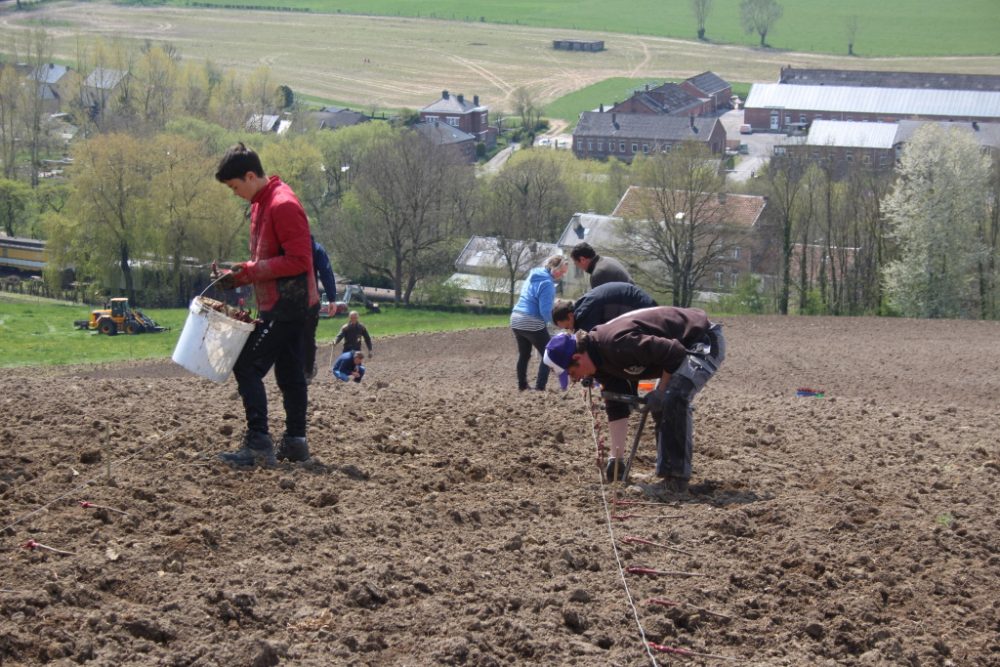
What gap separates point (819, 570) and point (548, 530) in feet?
5.90

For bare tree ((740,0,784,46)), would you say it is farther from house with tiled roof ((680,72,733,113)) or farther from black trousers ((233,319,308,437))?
black trousers ((233,319,308,437))

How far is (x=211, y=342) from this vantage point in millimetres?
9047

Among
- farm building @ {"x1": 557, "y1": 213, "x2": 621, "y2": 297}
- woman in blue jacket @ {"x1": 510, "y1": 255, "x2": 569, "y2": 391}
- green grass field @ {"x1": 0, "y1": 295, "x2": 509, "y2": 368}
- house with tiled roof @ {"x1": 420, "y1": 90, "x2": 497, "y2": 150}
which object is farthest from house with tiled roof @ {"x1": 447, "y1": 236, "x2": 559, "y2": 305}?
house with tiled roof @ {"x1": 420, "y1": 90, "x2": 497, "y2": 150}

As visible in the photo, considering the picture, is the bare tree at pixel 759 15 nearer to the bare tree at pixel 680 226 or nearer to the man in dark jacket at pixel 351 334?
the bare tree at pixel 680 226

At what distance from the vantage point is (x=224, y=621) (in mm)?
6672

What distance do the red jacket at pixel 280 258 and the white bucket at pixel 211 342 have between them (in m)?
0.30

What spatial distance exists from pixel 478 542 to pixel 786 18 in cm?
15818

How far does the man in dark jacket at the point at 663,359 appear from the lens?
8930 millimetres

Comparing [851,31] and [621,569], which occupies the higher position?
[851,31]

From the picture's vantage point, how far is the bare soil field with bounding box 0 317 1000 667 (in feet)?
21.7

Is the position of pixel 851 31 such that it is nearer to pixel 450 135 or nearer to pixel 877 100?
pixel 877 100

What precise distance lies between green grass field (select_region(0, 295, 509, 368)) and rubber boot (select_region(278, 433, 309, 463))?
20.9m

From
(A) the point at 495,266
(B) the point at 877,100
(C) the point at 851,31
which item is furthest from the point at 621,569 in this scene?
(C) the point at 851,31

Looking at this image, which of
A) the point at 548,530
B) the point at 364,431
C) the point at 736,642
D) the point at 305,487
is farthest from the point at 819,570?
the point at 364,431
